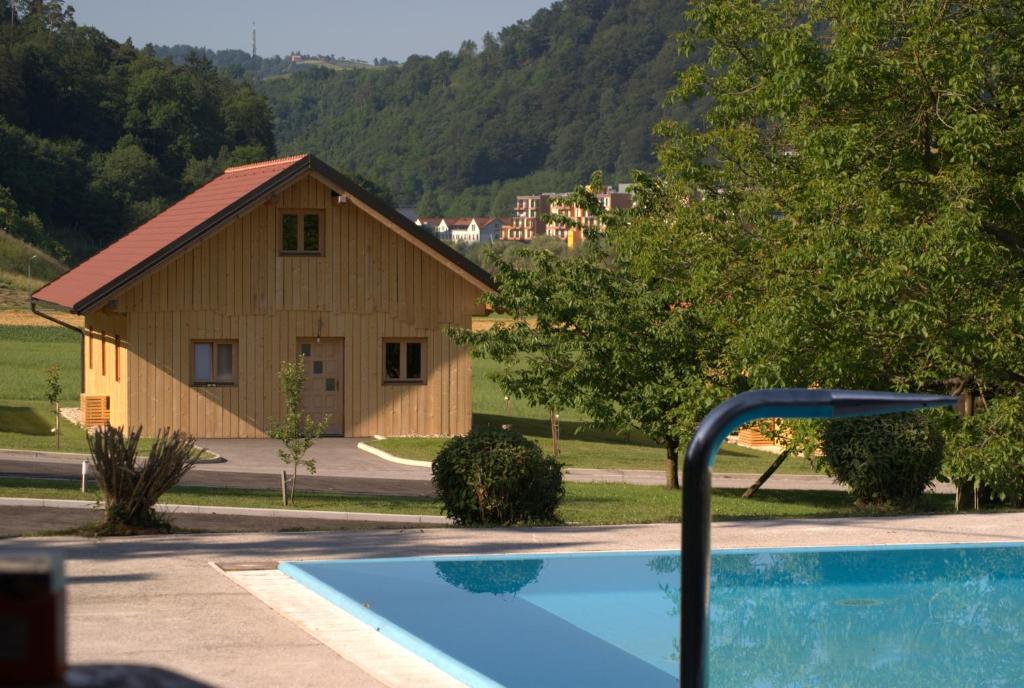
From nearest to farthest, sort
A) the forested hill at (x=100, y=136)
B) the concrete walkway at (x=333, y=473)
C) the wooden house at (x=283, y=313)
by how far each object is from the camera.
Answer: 1. the concrete walkway at (x=333, y=473)
2. the wooden house at (x=283, y=313)
3. the forested hill at (x=100, y=136)

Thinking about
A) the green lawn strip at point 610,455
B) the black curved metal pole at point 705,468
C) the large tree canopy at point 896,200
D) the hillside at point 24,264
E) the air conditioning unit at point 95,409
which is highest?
the hillside at point 24,264

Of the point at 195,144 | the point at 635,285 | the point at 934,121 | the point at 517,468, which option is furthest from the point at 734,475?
the point at 195,144

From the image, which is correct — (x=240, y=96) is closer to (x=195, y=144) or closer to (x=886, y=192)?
(x=195, y=144)

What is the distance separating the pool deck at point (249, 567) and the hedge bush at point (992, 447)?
77cm

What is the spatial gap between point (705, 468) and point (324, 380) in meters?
32.8

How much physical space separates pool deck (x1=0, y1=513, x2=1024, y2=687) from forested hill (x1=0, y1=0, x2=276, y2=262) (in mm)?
101439

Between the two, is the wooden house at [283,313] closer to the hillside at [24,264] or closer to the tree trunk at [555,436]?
the tree trunk at [555,436]

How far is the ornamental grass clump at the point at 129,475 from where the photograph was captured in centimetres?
1417

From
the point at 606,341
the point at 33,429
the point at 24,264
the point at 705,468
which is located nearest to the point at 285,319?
the point at 33,429

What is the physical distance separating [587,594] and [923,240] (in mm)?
8114

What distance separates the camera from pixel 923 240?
18.5m

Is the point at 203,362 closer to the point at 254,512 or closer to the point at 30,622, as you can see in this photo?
the point at 254,512

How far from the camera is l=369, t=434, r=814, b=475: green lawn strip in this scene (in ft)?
110

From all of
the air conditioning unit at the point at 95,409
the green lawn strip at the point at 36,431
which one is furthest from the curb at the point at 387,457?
the air conditioning unit at the point at 95,409
